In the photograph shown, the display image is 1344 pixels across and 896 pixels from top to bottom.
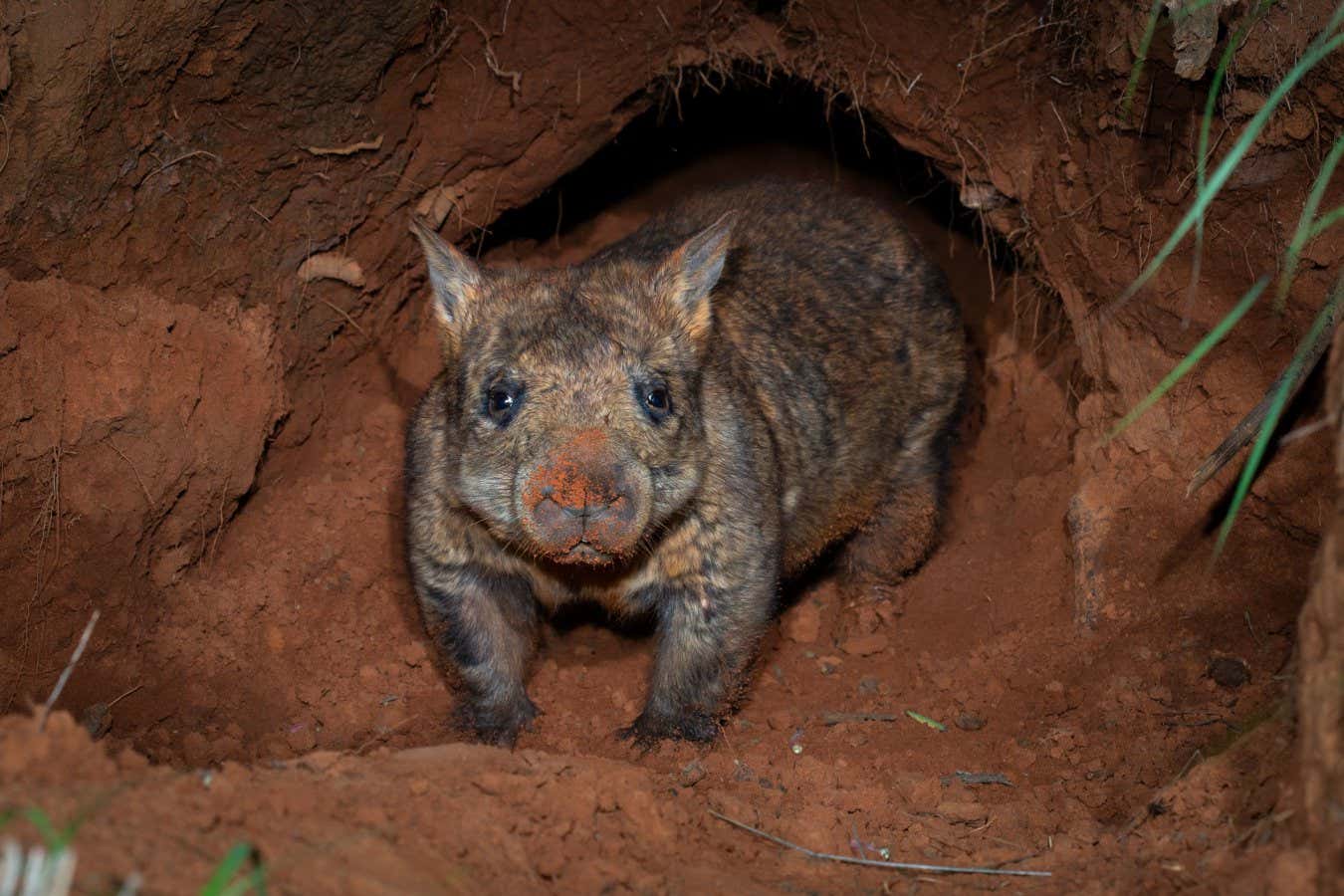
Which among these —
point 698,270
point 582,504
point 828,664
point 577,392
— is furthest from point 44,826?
point 828,664

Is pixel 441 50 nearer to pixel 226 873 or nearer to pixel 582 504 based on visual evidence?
pixel 582 504

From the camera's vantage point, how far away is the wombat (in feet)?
13.7

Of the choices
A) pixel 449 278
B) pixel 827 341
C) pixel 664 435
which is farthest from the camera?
pixel 827 341

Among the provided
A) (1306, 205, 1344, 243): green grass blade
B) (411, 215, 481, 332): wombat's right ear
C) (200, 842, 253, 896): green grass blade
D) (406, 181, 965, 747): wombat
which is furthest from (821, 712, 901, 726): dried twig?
(200, 842, 253, 896): green grass blade

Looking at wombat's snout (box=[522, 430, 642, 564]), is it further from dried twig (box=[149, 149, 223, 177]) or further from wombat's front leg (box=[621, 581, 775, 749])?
dried twig (box=[149, 149, 223, 177])

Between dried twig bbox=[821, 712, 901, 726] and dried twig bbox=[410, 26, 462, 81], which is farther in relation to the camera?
dried twig bbox=[410, 26, 462, 81]

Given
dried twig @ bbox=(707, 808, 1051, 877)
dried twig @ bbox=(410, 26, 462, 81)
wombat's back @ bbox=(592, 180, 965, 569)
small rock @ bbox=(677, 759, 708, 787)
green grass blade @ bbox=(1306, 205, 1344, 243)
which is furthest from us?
dried twig @ bbox=(410, 26, 462, 81)

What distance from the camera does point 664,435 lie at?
168 inches

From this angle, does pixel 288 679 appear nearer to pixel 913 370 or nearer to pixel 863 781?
pixel 863 781

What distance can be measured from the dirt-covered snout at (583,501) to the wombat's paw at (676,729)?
925 millimetres

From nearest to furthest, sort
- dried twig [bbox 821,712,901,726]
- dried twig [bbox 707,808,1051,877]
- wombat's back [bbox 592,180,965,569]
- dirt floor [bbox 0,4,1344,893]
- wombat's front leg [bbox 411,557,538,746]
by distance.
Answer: dirt floor [bbox 0,4,1344,893] → dried twig [bbox 707,808,1051,877] → wombat's front leg [bbox 411,557,538,746] → dried twig [bbox 821,712,901,726] → wombat's back [bbox 592,180,965,569]

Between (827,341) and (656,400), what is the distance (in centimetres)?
135

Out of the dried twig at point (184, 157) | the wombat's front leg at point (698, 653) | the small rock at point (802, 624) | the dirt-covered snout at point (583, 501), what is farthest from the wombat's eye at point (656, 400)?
the dried twig at point (184, 157)

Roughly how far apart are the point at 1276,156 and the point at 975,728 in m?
2.34
